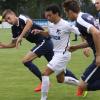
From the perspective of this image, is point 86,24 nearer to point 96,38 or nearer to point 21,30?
point 96,38

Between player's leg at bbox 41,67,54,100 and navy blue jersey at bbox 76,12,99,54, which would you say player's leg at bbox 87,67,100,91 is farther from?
player's leg at bbox 41,67,54,100

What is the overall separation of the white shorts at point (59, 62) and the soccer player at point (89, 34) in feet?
2.93

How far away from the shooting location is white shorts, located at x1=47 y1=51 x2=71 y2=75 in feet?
31.5

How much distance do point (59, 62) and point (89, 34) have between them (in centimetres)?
169

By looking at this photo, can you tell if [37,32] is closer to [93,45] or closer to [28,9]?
[93,45]

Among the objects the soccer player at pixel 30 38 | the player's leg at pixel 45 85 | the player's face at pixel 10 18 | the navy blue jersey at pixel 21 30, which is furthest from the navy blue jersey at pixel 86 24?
the navy blue jersey at pixel 21 30

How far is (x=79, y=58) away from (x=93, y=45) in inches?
425

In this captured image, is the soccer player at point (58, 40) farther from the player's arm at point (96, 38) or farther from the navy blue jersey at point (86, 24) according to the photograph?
the player's arm at point (96, 38)

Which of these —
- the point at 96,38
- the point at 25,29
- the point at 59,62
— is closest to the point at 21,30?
the point at 25,29

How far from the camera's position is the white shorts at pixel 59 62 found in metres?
9.60

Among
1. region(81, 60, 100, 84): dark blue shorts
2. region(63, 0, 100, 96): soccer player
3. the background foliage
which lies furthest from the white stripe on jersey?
the background foliage

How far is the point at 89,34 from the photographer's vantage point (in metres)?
8.13

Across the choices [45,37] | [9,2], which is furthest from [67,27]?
[9,2]

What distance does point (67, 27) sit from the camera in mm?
9742
